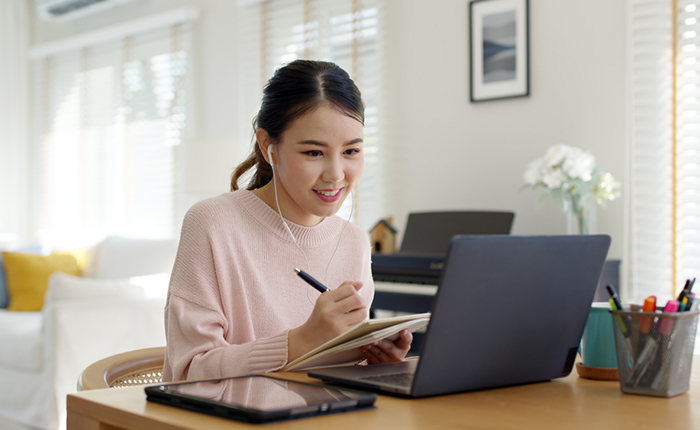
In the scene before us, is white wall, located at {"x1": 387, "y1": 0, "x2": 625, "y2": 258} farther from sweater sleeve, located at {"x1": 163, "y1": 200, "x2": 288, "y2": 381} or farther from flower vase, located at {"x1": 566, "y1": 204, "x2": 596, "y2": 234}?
sweater sleeve, located at {"x1": 163, "y1": 200, "x2": 288, "y2": 381}

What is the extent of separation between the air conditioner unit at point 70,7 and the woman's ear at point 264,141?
4.08 meters

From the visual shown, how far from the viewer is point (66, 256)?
13.9 ft

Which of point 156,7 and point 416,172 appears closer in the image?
point 416,172

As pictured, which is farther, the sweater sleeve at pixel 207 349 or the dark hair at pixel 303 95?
the dark hair at pixel 303 95

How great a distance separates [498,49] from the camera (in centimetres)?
317

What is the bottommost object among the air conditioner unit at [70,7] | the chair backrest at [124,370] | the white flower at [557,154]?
the chair backrest at [124,370]

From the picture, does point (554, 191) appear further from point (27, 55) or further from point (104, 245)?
point (27, 55)

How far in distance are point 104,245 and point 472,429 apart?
12.9ft

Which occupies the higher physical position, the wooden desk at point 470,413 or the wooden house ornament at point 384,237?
the wooden desk at point 470,413

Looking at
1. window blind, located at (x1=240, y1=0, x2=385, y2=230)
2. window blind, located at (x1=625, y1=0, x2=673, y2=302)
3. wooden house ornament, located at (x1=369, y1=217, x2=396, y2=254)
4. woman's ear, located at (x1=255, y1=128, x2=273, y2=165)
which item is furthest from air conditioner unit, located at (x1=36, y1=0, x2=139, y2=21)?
woman's ear, located at (x1=255, y1=128, x2=273, y2=165)

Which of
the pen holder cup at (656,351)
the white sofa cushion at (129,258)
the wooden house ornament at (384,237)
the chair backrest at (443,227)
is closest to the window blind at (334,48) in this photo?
the wooden house ornament at (384,237)

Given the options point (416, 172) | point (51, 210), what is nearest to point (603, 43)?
point (416, 172)

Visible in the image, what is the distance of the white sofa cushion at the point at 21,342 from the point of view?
10.2ft

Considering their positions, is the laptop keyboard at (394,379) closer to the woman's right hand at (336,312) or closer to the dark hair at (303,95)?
the woman's right hand at (336,312)
